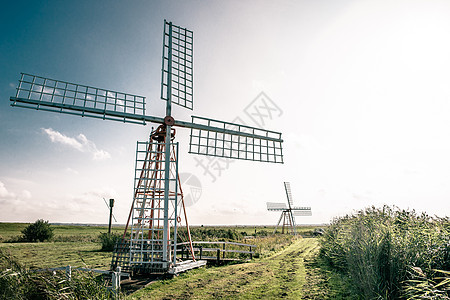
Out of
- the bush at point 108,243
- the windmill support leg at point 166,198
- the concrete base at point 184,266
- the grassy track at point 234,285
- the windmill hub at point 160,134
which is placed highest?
the windmill hub at point 160,134

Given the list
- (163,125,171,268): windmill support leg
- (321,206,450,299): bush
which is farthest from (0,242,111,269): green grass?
(321,206,450,299): bush

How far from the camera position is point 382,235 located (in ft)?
20.8

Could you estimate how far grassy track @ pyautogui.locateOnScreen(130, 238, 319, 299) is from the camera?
7145 millimetres

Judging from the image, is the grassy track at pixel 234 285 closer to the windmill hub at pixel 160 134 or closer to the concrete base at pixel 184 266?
the concrete base at pixel 184 266

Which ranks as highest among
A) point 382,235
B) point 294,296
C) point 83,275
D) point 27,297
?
point 382,235

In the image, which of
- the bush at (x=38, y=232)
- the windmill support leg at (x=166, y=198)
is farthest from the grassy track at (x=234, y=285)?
the bush at (x=38, y=232)

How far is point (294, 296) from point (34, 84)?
508 inches

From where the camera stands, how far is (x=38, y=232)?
29875 millimetres

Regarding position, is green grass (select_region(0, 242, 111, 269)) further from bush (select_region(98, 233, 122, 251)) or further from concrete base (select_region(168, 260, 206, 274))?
concrete base (select_region(168, 260, 206, 274))

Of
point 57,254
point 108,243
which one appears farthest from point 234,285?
point 108,243

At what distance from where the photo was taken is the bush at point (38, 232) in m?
29.7

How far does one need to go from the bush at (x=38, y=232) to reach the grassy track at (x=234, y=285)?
29.0m

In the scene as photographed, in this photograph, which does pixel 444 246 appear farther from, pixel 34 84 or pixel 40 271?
pixel 34 84

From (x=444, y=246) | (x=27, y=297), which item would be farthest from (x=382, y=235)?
(x=27, y=297)
